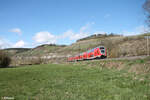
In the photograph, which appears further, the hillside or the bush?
the bush

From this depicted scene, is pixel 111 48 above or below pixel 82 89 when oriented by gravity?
above

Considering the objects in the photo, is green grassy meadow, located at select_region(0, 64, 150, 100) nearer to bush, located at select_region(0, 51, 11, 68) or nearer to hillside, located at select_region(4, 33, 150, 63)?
hillside, located at select_region(4, 33, 150, 63)

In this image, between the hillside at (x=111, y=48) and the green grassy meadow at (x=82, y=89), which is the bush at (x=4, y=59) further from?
the green grassy meadow at (x=82, y=89)

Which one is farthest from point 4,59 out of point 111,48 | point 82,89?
point 82,89

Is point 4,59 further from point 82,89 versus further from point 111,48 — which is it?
point 82,89

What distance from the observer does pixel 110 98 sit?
212 inches

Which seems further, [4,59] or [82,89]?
[4,59]

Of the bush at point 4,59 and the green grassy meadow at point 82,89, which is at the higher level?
the bush at point 4,59

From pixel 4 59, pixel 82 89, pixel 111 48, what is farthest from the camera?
pixel 111 48

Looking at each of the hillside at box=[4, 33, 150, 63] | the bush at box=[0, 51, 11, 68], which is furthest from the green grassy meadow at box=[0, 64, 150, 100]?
the bush at box=[0, 51, 11, 68]

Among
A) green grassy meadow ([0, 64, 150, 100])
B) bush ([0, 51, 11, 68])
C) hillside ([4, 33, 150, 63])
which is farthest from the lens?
bush ([0, 51, 11, 68])

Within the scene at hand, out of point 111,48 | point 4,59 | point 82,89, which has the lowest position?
point 82,89

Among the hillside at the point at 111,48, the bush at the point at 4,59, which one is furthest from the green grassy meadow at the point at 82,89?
the bush at the point at 4,59

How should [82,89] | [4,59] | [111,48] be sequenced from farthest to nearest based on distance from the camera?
1. [111,48]
2. [4,59]
3. [82,89]
